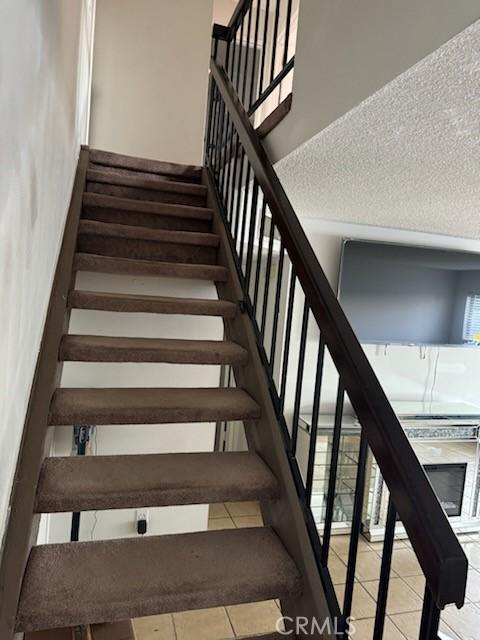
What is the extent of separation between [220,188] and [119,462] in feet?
6.37

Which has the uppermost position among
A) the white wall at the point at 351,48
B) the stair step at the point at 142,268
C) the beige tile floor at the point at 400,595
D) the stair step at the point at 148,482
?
the white wall at the point at 351,48

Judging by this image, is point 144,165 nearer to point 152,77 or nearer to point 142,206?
point 142,206

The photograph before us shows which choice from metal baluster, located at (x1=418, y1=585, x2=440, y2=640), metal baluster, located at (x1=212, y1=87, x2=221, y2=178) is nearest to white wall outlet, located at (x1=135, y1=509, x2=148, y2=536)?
metal baluster, located at (x1=212, y1=87, x2=221, y2=178)

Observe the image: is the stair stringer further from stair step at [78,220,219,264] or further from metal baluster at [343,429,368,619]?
stair step at [78,220,219,264]

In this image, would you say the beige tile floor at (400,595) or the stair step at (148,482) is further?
the beige tile floor at (400,595)

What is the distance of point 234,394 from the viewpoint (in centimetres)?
178

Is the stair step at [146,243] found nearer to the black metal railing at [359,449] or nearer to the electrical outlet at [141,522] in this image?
the black metal railing at [359,449]

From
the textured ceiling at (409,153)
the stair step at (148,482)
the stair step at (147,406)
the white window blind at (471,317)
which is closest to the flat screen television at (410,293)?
the white window blind at (471,317)

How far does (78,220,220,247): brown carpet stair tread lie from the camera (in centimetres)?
228

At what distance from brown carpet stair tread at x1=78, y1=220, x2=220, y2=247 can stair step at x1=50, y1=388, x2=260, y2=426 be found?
961 mm

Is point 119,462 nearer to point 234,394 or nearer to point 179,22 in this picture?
point 234,394

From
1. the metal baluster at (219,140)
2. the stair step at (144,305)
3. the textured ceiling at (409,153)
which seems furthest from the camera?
the metal baluster at (219,140)

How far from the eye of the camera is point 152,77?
413 centimetres

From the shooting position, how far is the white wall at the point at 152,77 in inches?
157
